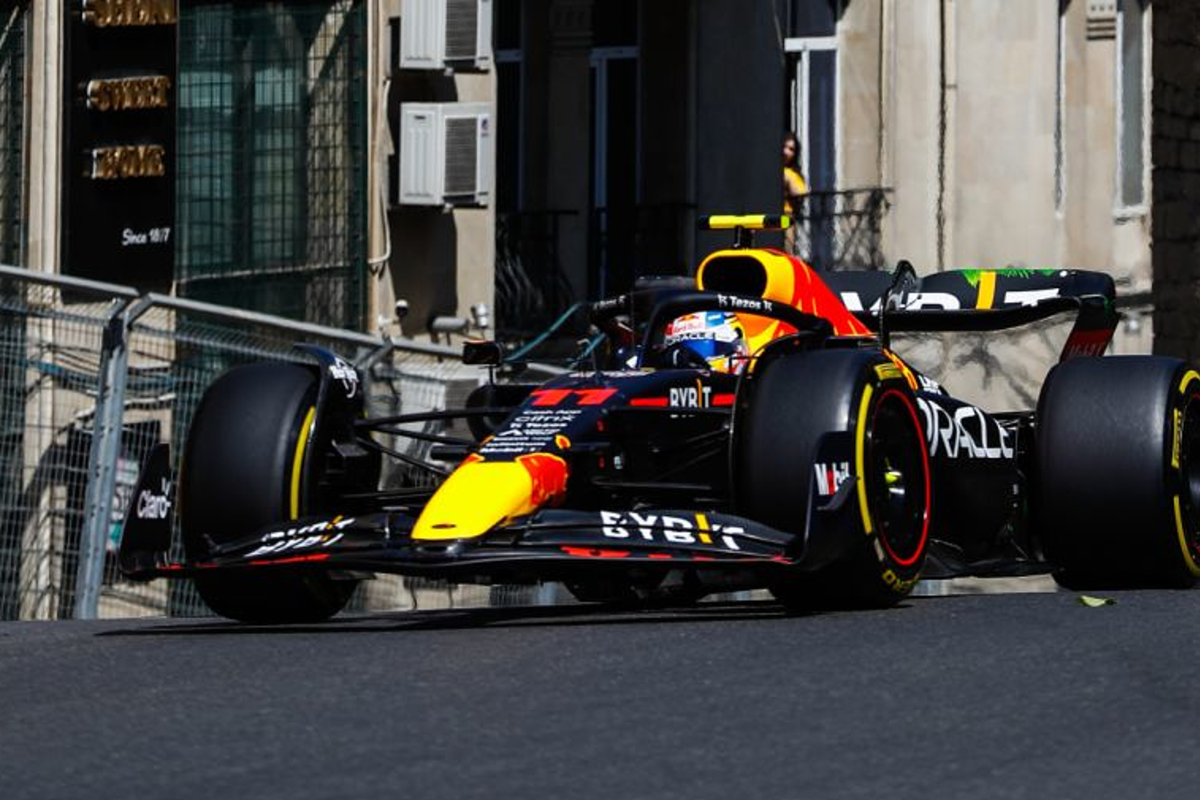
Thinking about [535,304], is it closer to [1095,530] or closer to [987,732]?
[1095,530]

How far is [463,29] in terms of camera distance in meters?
21.5

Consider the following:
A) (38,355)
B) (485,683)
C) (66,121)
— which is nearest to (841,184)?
(66,121)

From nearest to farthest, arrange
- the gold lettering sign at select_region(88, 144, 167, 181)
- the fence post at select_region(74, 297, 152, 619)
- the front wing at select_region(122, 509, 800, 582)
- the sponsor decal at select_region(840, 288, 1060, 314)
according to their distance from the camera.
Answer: the front wing at select_region(122, 509, 800, 582), the fence post at select_region(74, 297, 152, 619), the sponsor decal at select_region(840, 288, 1060, 314), the gold lettering sign at select_region(88, 144, 167, 181)

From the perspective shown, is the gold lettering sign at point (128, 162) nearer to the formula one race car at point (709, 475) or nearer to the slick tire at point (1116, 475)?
the formula one race car at point (709, 475)

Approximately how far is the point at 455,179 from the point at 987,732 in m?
15.2

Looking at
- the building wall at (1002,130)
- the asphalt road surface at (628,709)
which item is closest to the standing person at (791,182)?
the building wall at (1002,130)

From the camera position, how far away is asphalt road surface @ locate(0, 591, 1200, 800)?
6438 mm

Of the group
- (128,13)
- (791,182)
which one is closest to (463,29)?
(128,13)

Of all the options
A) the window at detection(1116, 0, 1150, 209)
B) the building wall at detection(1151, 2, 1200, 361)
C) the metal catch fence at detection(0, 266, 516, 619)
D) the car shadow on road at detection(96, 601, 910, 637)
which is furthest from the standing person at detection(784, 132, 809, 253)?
the car shadow on road at detection(96, 601, 910, 637)

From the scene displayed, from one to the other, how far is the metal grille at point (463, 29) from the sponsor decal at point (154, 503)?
11956 mm

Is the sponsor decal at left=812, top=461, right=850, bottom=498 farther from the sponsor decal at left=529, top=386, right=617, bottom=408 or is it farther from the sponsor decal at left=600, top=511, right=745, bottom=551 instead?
the sponsor decal at left=529, top=386, right=617, bottom=408

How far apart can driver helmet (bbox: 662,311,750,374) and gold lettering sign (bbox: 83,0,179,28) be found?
869cm

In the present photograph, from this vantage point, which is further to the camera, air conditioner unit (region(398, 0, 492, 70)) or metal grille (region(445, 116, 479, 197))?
metal grille (region(445, 116, 479, 197))

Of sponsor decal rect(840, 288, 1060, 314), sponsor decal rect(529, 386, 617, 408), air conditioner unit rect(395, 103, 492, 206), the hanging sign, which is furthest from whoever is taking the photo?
air conditioner unit rect(395, 103, 492, 206)
